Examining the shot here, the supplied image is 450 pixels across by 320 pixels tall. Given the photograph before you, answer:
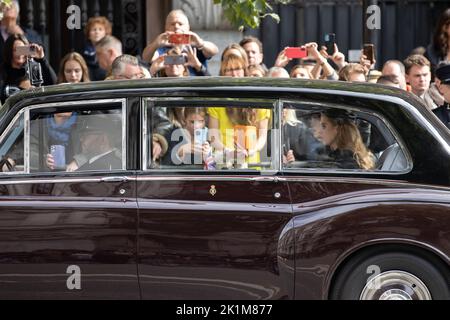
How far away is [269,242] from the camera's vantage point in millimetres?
6980

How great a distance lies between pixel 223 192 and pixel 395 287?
47.0 inches

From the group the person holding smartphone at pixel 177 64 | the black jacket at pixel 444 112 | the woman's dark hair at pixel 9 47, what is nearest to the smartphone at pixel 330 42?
the person holding smartphone at pixel 177 64

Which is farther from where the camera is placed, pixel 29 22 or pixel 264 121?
pixel 29 22

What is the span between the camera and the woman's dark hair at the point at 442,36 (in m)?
12.1

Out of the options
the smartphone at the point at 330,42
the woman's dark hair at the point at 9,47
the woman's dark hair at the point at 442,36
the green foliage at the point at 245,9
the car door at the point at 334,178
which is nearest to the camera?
the car door at the point at 334,178

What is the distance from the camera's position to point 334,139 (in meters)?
7.19

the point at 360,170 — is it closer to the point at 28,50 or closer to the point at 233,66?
the point at 233,66

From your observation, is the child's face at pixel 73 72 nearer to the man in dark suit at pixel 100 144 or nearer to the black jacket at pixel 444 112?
the black jacket at pixel 444 112

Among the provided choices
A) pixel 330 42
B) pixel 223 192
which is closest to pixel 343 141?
pixel 223 192

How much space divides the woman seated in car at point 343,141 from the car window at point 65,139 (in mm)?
1317
